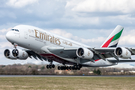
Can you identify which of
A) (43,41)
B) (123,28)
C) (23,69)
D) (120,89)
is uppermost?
(123,28)

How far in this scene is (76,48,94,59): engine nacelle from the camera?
45.9 m

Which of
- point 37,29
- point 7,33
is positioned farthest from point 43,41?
point 7,33

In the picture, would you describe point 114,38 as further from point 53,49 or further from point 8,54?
point 8,54

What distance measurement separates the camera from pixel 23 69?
2454 inches

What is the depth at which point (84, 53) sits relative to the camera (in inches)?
1801

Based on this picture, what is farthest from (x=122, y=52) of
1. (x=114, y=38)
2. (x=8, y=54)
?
(x=8, y=54)

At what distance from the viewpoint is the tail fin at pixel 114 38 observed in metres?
58.3

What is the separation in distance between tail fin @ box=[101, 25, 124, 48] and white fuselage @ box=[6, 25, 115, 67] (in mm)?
9826

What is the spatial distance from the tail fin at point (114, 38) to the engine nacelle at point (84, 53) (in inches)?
481

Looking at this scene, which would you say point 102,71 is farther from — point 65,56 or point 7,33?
point 7,33

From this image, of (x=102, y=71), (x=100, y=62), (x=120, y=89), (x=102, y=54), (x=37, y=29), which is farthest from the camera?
(x=102, y=71)

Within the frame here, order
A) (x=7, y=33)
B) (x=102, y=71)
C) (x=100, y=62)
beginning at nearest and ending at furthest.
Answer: (x=7, y=33)
(x=100, y=62)
(x=102, y=71)

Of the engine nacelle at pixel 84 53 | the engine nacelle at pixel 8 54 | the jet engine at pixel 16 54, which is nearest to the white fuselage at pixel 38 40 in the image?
the engine nacelle at pixel 84 53

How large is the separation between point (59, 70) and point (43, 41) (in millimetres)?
17538
